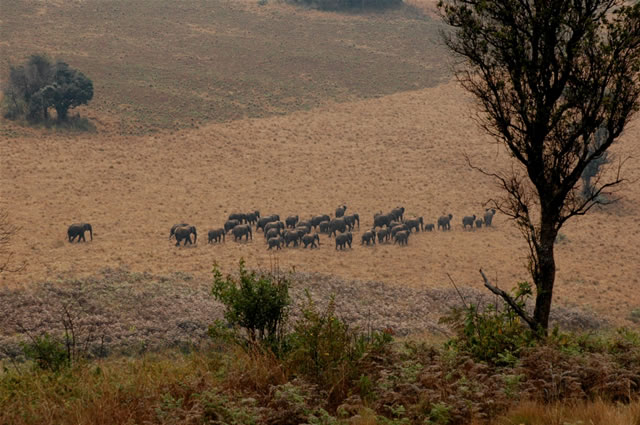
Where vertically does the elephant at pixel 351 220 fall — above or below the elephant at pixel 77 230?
above

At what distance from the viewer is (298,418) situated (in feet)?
25.7

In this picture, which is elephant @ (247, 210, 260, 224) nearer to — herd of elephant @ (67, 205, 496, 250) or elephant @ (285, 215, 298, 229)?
herd of elephant @ (67, 205, 496, 250)

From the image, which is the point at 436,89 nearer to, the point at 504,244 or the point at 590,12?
the point at 504,244

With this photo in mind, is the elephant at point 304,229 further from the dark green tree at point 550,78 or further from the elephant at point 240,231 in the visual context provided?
the dark green tree at point 550,78

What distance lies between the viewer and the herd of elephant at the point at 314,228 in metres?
38.5

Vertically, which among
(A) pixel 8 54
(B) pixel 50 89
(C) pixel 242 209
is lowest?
(C) pixel 242 209

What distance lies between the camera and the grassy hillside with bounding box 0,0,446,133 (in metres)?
73.2

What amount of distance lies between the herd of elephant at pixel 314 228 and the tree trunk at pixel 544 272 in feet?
84.7

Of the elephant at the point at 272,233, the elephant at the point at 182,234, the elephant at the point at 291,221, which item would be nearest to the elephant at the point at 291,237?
the elephant at the point at 272,233

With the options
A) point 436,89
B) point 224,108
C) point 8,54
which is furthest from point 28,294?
point 436,89

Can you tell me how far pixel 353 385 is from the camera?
8.79 metres

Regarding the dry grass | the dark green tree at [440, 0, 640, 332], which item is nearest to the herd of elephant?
the dark green tree at [440, 0, 640, 332]

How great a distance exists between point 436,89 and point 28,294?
2628 inches

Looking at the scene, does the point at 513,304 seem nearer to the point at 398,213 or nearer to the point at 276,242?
the point at 276,242
